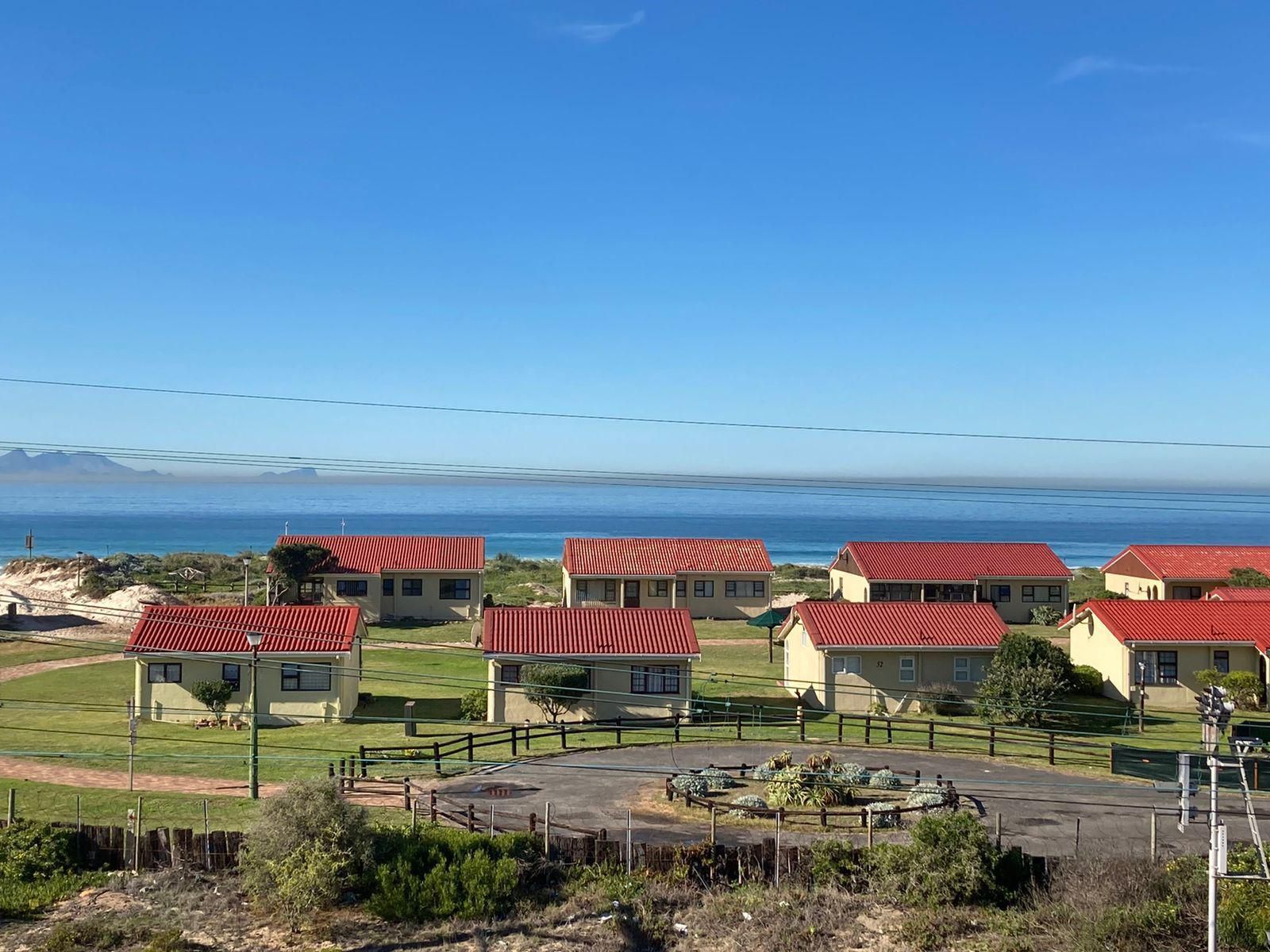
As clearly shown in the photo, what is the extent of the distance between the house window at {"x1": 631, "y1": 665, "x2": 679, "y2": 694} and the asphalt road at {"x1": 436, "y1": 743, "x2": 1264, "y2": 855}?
164 inches

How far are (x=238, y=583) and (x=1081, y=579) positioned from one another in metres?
67.4

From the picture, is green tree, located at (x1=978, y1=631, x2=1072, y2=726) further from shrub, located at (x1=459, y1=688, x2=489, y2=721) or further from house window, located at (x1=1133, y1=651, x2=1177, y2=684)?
shrub, located at (x1=459, y1=688, x2=489, y2=721)

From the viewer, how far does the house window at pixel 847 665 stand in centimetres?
3844

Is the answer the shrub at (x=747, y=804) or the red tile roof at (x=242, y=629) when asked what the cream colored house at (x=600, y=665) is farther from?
the shrub at (x=747, y=804)

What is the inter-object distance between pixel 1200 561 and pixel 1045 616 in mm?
10204

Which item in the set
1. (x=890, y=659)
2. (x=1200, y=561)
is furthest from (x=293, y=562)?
(x=1200, y=561)

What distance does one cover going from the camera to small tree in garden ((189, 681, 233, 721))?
3475cm

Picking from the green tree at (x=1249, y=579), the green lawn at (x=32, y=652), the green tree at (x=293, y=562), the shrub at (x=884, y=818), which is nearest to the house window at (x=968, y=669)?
the shrub at (x=884, y=818)

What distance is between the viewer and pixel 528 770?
28.7m

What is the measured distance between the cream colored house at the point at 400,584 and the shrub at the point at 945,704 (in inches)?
1135

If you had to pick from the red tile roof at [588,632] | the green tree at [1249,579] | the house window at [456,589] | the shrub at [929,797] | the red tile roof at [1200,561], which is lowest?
the shrub at [929,797]

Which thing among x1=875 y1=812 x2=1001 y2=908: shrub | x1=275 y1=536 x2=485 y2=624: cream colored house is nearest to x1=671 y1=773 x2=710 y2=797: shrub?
x1=875 y1=812 x2=1001 y2=908: shrub

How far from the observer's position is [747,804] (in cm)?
2516

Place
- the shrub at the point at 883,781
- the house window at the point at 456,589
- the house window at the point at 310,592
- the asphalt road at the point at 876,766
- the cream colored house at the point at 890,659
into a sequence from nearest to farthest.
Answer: the asphalt road at the point at 876,766 < the shrub at the point at 883,781 < the cream colored house at the point at 890,659 < the house window at the point at 310,592 < the house window at the point at 456,589
